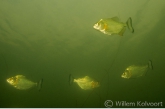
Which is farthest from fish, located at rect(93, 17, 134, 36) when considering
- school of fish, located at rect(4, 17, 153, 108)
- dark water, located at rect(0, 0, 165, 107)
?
dark water, located at rect(0, 0, 165, 107)

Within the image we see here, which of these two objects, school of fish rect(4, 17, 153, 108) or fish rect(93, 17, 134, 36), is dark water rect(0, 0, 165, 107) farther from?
fish rect(93, 17, 134, 36)

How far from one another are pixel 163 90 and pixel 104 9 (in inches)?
529

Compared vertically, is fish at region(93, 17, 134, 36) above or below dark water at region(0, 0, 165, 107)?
below

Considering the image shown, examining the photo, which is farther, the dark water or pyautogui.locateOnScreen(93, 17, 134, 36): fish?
the dark water

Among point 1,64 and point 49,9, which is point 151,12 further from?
point 1,64

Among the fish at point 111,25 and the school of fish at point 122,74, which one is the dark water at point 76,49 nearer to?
the school of fish at point 122,74

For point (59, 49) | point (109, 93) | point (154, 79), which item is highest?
point (59, 49)

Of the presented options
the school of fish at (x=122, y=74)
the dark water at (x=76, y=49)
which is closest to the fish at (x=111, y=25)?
the school of fish at (x=122, y=74)

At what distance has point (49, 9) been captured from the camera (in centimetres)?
782

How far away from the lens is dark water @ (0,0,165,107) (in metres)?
7.84

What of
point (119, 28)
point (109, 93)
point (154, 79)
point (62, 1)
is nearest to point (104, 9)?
point (62, 1)

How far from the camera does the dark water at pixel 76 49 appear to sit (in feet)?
25.7

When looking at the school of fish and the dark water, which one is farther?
the dark water

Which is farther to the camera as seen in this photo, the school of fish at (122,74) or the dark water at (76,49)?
the dark water at (76,49)
